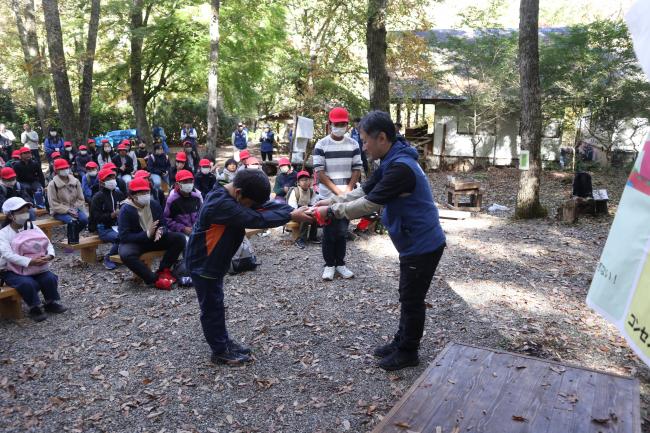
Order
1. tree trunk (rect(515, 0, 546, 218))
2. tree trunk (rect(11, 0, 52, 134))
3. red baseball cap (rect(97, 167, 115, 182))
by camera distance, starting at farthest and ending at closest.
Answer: tree trunk (rect(11, 0, 52, 134)), tree trunk (rect(515, 0, 546, 218)), red baseball cap (rect(97, 167, 115, 182))

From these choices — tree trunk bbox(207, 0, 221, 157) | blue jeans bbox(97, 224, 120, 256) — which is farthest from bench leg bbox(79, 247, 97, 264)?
tree trunk bbox(207, 0, 221, 157)

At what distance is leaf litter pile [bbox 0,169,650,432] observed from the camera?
396 centimetres

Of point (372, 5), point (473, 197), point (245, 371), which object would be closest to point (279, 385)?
point (245, 371)

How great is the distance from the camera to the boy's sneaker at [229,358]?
4.59m

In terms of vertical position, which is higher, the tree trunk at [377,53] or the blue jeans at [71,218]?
the tree trunk at [377,53]

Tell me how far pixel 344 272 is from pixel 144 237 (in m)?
2.86

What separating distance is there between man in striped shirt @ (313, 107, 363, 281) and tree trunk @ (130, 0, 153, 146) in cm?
1241

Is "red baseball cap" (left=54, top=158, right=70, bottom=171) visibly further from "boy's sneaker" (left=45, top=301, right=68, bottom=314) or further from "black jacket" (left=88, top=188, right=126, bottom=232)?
"boy's sneaker" (left=45, top=301, right=68, bottom=314)

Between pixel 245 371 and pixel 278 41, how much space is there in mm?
17562

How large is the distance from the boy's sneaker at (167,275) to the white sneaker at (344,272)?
232cm

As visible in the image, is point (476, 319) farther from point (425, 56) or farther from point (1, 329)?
point (425, 56)

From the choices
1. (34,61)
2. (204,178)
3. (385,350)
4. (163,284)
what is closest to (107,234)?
(163,284)

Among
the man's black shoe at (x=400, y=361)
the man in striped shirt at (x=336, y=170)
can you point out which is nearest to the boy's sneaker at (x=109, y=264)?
the man in striped shirt at (x=336, y=170)

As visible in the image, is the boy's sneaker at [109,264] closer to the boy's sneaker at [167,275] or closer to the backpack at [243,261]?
the boy's sneaker at [167,275]
